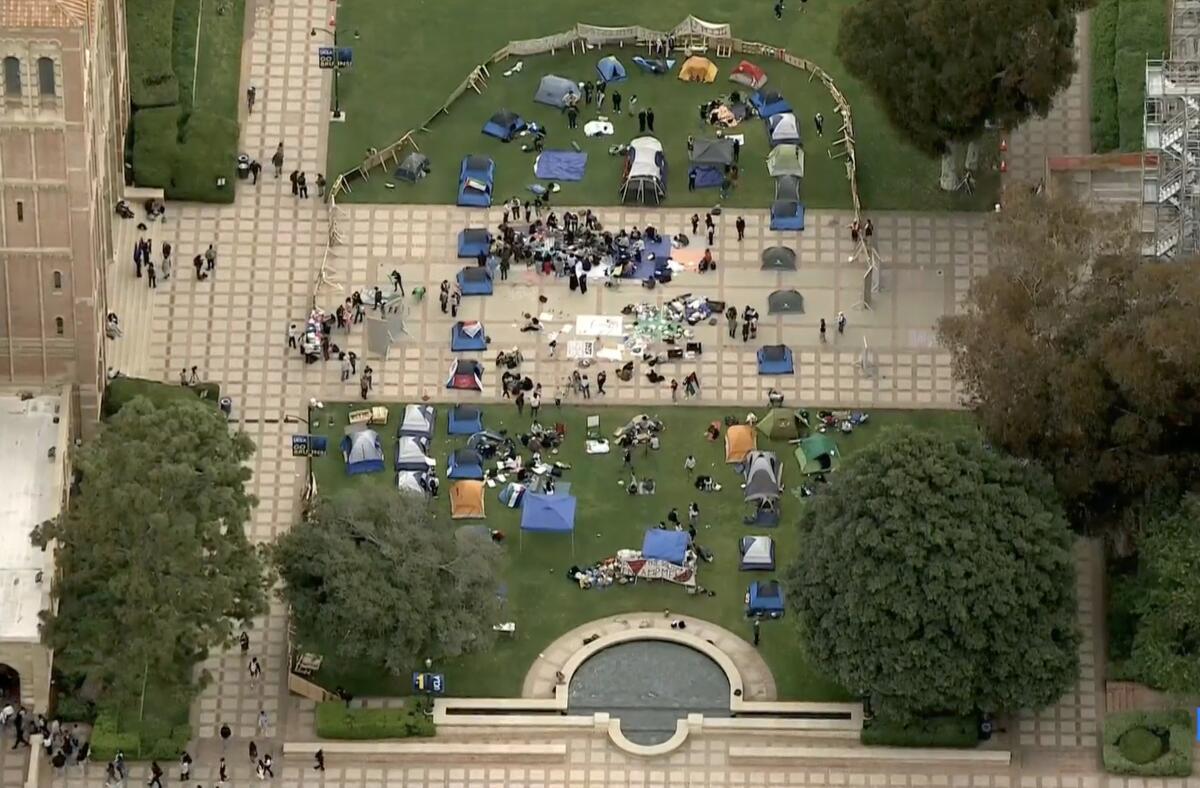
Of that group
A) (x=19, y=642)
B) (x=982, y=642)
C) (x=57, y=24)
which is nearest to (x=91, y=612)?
(x=19, y=642)

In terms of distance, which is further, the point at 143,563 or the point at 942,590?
the point at 143,563

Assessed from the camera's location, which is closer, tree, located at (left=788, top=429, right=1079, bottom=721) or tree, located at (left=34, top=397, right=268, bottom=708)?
tree, located at (left=788, top=429, right=1079, bottom=721)

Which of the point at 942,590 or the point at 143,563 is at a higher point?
the point at 143,563

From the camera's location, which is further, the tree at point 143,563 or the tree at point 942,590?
the tree at point 143,563
